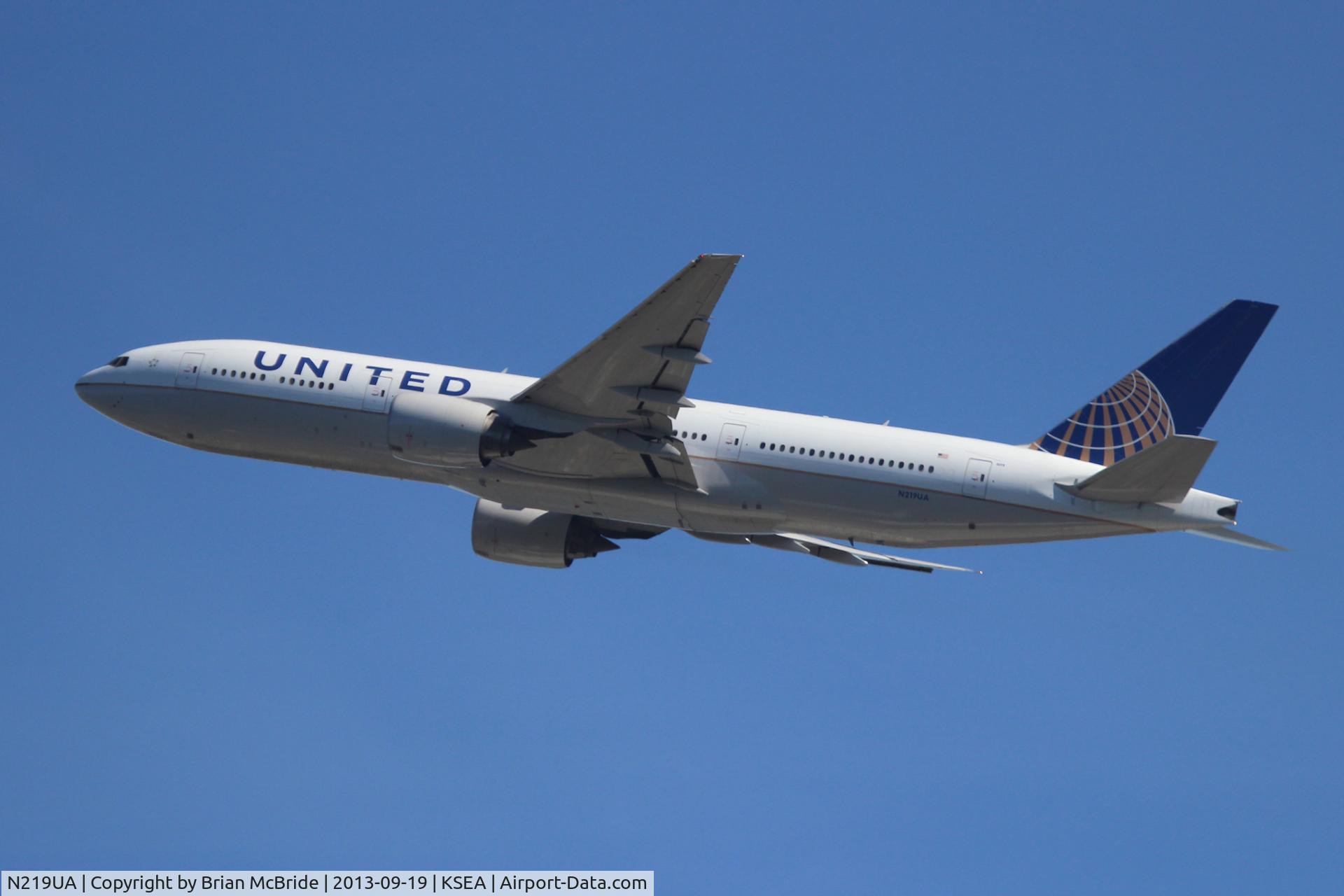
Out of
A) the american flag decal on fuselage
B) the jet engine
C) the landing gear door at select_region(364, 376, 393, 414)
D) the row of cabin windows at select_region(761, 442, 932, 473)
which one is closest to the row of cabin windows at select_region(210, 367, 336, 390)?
the landing gear door at select_region(364, 376, 393, 414)

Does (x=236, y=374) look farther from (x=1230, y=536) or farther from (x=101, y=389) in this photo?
(x=1230, y=536)

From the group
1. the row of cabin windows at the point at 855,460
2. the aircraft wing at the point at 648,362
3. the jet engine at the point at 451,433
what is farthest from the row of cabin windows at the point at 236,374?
the row of cabin windows at the point at 855,460

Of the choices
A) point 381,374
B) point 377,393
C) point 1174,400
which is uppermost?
point 381,374

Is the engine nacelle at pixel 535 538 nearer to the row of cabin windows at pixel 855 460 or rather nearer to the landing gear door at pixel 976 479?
the row of cabin windows at pixel 855 460

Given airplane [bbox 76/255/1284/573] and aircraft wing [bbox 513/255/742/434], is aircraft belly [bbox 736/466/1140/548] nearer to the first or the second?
airplane [bbox 76/255/1284/573]

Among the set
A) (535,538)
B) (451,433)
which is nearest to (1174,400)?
(535,538)

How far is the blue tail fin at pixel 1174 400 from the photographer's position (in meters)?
33.3

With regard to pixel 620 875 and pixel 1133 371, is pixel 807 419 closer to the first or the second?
pixel 1133 371

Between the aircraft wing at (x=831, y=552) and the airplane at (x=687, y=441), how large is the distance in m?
0.20

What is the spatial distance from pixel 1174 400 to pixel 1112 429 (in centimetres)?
162

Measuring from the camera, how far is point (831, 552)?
36.5 meters

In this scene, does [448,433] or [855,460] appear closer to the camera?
[448,433]

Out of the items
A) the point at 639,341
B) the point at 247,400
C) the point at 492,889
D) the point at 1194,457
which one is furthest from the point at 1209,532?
the point at 247,400

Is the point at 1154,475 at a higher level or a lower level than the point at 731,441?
lower
